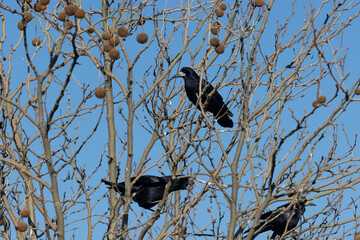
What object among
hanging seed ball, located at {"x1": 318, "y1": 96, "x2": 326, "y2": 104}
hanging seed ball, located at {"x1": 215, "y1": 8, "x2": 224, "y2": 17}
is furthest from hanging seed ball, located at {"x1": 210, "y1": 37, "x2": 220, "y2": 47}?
hanging seed ball, located at {"x1": 318, "y1": 96, "x2": 326, "y2": 104}

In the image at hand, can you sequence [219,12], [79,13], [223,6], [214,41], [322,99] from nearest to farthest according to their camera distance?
1. [79,13]
2. [322,99]
3. [214,41]
4. [219,12]
5. [223,6]

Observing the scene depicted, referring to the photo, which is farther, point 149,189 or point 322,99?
point 149,189

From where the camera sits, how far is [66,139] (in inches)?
264

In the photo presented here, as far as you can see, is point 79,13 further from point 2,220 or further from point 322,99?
point 2,220

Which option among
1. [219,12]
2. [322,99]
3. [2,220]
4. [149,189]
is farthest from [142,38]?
Answer: [2,220]

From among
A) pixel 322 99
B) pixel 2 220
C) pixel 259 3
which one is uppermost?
pixel 259 3

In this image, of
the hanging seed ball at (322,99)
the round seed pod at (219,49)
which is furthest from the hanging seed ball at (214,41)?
the hanging seed ball at (322,99)

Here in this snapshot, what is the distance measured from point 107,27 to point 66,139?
1575mm

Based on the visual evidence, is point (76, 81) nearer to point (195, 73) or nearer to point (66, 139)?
point (66, 139)

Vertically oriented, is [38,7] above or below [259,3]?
below

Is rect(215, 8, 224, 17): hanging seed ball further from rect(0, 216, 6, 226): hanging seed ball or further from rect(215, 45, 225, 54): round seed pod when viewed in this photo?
rect(0, 216, 6, 226): hanging seed ball

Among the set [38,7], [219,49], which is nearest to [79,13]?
[38,7]

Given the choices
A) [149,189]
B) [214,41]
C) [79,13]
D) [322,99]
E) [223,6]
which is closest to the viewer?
[79,13]

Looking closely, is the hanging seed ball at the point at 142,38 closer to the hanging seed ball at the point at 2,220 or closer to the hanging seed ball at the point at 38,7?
the hanging seed ball at the point at 38,7
